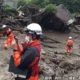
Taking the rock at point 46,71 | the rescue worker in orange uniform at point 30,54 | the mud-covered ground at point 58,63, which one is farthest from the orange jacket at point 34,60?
the rock at point 46,71

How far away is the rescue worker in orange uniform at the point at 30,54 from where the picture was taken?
15.7 ft

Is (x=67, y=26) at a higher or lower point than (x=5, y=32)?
lower

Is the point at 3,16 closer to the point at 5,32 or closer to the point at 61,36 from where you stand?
the point at 61,36

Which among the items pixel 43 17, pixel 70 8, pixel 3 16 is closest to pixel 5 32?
pixel 3 16

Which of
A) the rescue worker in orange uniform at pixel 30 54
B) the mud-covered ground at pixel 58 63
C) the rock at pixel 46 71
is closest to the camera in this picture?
the rescue worker in orange uniform at pixel 30 54

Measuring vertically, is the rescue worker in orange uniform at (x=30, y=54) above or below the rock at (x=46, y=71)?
above

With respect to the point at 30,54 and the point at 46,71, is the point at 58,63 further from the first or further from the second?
the point at 30,54

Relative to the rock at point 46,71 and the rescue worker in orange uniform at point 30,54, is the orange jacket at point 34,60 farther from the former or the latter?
the rock at point 46,71

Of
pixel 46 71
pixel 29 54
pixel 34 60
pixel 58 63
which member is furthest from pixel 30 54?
pixel 58 63

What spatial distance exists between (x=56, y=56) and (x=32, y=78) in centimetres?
1189

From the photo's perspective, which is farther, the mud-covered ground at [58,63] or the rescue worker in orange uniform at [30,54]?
the mud-covered ground at [58,63]

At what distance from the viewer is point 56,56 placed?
55.6ft

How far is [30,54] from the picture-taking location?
4.80m

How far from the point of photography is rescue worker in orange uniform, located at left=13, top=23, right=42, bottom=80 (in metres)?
4.79
